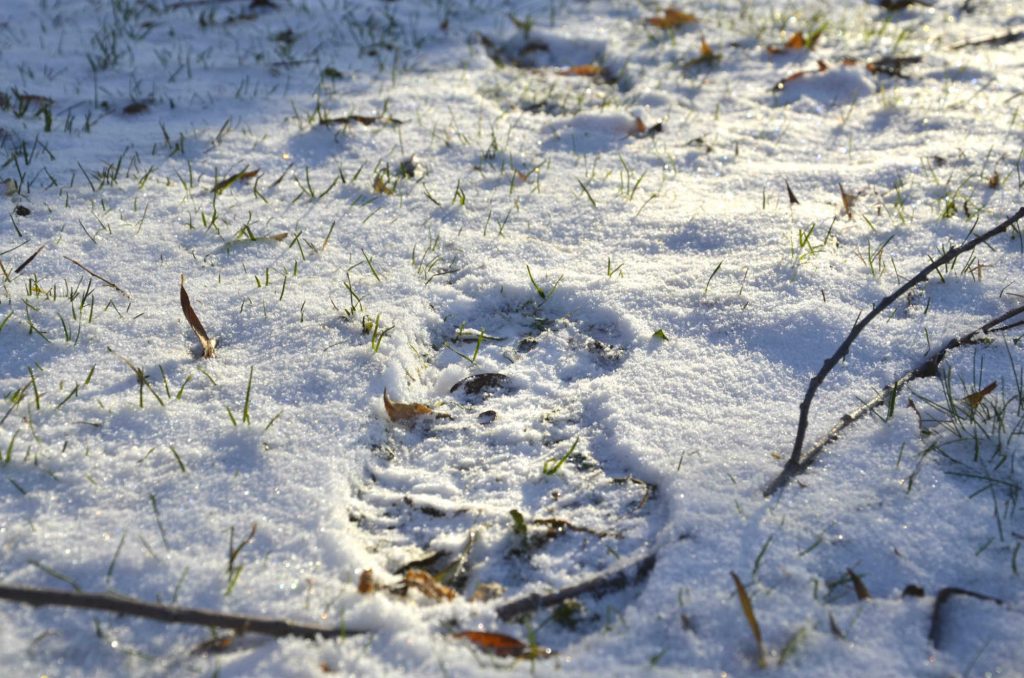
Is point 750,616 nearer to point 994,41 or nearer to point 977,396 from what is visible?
point 977,396

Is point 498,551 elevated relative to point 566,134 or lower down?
lower down

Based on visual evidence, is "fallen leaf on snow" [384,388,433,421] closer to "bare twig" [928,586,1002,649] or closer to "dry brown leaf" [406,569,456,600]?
"dry brown leaf" [406,569,456,600]

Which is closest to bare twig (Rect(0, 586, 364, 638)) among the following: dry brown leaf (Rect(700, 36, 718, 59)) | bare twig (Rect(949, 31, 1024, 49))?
dry brown leaf (Rect(700, 36, 718, 59))

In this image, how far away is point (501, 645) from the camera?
1.57m

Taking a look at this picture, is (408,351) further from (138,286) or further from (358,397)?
(138,286)

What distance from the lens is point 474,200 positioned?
304 cm

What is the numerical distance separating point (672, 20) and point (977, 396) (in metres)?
3.17

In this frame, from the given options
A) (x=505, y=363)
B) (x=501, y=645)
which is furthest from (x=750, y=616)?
(x=505, y=363)

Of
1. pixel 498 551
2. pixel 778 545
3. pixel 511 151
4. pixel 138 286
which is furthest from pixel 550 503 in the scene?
pixel 511 151

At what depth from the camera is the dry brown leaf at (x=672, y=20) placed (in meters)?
4.62

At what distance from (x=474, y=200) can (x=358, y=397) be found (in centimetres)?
111

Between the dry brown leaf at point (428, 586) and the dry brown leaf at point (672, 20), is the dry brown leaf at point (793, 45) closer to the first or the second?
the dry brown leaf at point (672, 20)

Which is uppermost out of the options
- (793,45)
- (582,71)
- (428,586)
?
(793,45)

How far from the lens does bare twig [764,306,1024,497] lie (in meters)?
1.87
